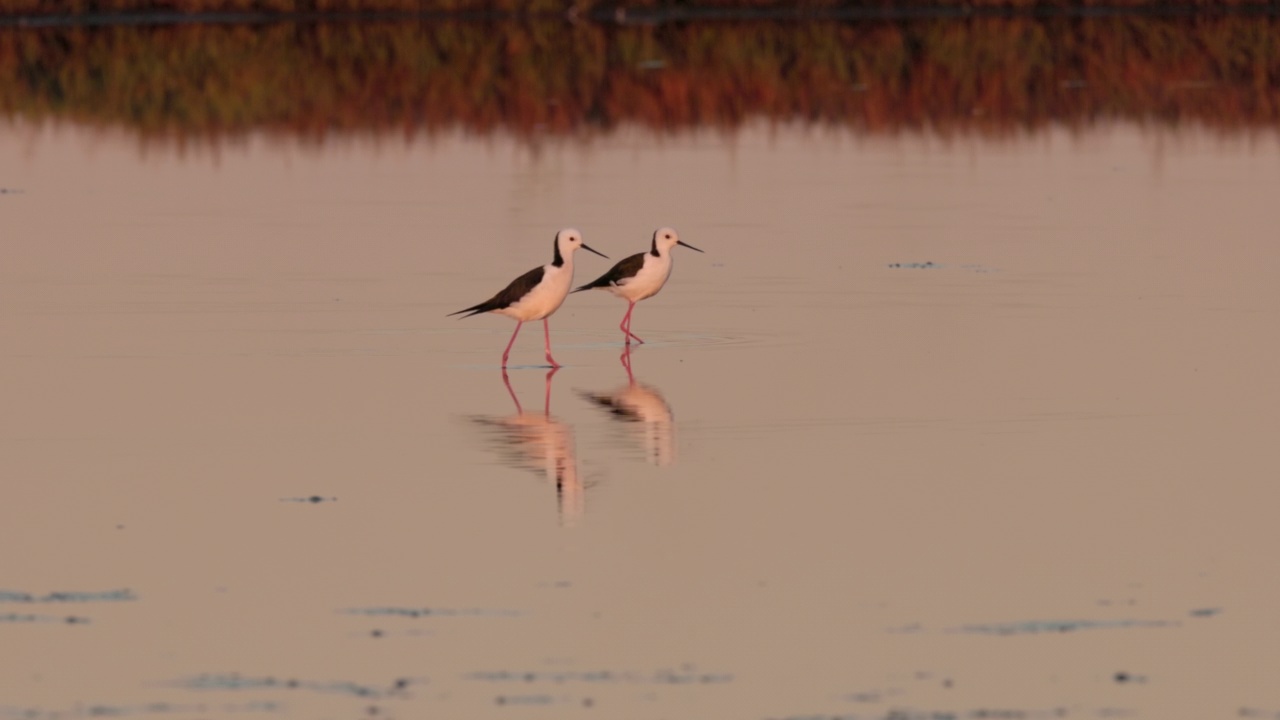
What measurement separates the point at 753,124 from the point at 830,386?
14835 millimetres

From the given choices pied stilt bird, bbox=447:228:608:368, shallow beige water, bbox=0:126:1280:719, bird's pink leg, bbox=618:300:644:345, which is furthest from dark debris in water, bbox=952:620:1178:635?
bird's pink leg, bbox=618:300:644:345

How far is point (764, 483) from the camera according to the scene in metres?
8.28

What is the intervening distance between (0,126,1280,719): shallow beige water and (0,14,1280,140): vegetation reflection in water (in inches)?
339

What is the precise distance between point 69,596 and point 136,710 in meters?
1.07

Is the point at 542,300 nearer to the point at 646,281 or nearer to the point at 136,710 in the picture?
the point at 646,281

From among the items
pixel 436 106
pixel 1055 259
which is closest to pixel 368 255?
pixel 1055 259

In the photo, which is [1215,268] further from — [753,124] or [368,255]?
[753,124]

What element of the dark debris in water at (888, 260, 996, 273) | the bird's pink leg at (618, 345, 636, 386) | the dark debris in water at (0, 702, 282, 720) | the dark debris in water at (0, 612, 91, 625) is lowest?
the dark debris in water at (0, 702, 282, 720)

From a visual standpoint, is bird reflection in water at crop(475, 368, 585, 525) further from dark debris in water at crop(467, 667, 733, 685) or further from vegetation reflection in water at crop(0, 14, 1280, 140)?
vegetation reflection in water at crop(0, 14, 1280, 140)

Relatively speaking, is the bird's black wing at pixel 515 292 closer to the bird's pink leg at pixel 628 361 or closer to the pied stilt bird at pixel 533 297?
the pied stilt bird at pixel 533 297

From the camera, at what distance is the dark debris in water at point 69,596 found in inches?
269

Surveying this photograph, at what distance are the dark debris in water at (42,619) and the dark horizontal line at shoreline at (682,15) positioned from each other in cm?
3324

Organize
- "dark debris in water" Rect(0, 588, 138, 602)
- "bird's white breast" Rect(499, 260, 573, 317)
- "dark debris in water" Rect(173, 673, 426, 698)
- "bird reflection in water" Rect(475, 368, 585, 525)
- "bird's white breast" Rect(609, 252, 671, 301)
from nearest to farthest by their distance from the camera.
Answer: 1. "dark debris in water" Rect(173, 673, 426, 698)
2. "dark debris in water" Rect(0, 588, 138, 602)
3. "bird reflection in water" Rect(475, 368, 585, 525)
4. "bird's white breast" Rect(499, 260, 573, 317)
5. "bird's white breast" Rect(609, 252, 671, 301)

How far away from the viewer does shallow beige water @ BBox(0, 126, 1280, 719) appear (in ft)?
20.3
